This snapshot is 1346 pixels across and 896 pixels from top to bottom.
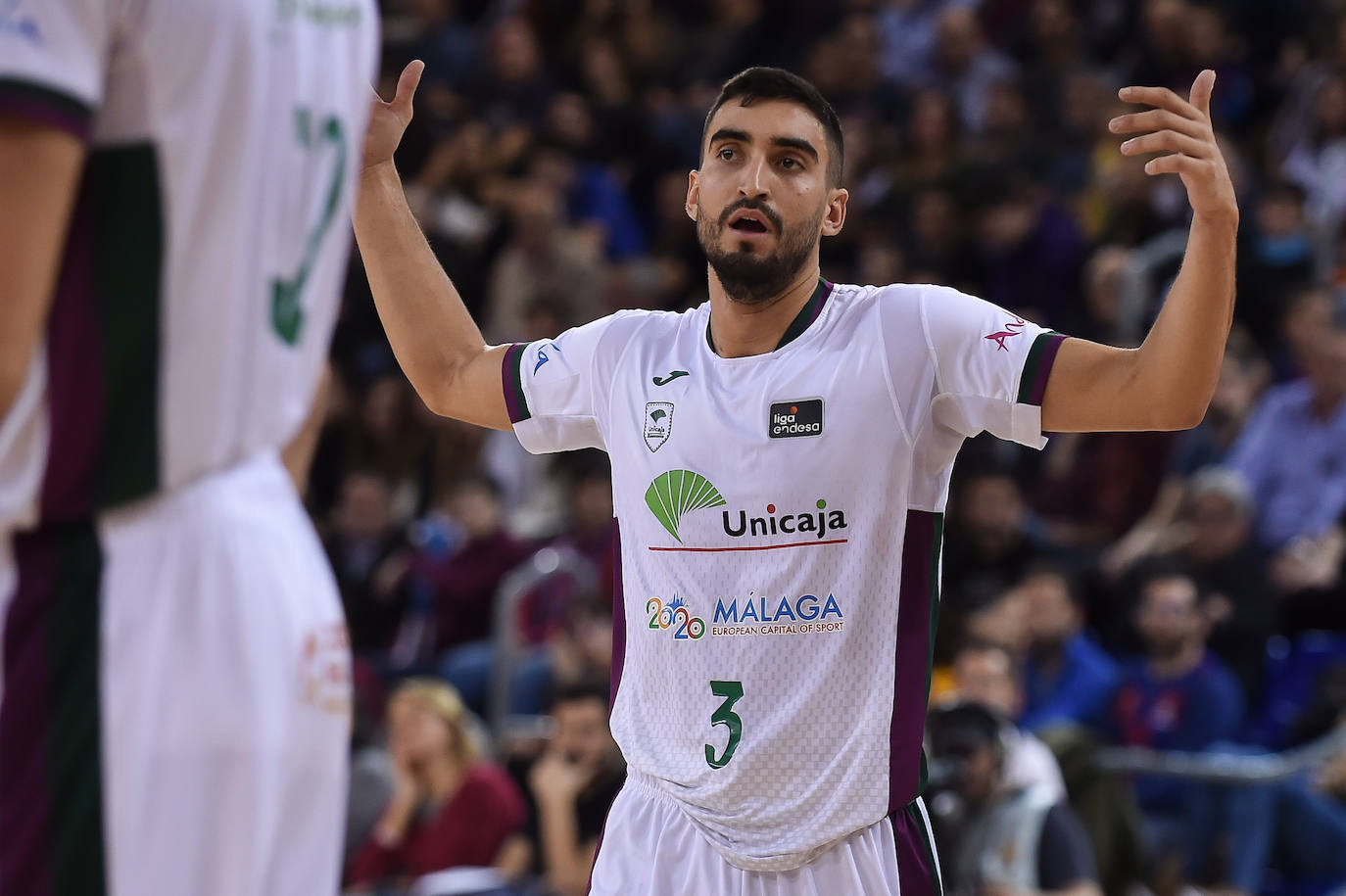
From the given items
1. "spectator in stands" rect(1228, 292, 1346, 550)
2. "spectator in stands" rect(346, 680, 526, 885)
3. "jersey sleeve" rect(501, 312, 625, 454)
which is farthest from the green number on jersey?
"spectator in stands" rect(1228, 292, 1346, 550)

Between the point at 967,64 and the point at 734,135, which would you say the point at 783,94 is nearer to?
the point at 734,135

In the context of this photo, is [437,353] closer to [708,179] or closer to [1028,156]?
[708,179]

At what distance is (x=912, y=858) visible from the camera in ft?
13.2

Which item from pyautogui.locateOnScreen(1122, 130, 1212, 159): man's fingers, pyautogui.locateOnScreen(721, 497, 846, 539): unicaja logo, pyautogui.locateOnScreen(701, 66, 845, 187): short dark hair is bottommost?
pyautogui.locateOnScreen(721, 497, 846, 539): unicaja logo

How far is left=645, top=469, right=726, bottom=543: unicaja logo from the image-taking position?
13.6 ft

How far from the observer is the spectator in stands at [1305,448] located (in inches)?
415

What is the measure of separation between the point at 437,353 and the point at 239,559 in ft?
7.33

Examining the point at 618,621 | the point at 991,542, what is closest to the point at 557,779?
the point at 991,542

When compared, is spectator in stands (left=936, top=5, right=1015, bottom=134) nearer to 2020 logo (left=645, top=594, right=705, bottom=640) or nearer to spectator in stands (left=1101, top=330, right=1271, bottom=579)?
spectator in stands (left=1101, top=330, right=1271, bottom=579)

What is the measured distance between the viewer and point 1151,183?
12.8 meters

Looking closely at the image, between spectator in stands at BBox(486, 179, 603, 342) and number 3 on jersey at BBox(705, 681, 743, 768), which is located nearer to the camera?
number 3 on jersey at BBox(705, 681, 743, 768)

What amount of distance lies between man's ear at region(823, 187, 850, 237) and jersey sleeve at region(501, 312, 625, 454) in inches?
23.6

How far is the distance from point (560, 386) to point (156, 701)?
226cm

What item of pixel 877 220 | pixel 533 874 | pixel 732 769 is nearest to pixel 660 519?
pixel 732 769
